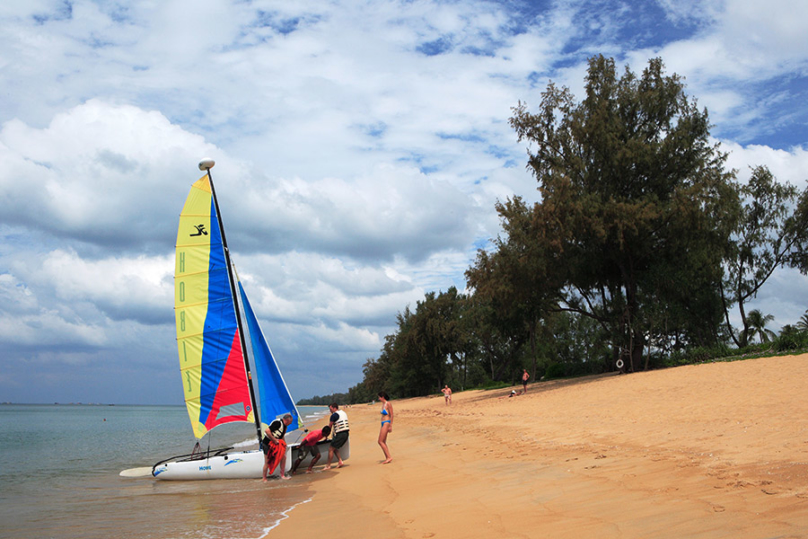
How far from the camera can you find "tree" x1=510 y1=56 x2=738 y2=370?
87.5ft

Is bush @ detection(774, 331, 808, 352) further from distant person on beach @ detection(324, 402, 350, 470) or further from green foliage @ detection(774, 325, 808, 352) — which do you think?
distant person on beach @ detection(324, 402, 350, 470)

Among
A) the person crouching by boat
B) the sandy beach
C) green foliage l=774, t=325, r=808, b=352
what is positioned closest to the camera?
the sandy beach

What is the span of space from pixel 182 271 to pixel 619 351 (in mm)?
24515

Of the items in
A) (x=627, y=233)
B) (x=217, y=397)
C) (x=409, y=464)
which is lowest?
(x=409, y=464)

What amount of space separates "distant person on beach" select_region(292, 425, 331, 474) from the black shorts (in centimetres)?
31

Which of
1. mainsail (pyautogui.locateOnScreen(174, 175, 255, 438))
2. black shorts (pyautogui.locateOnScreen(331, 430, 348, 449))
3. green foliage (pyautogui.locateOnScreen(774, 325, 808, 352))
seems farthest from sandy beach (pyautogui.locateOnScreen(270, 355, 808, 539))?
green foliage (pyautogui.locateOnScreen(774, 325, 808, 352))

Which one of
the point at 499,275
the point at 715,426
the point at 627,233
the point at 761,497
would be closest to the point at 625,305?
the point at 627,233

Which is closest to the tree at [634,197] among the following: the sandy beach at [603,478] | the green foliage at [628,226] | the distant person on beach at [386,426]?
the green foliage at [628,226]

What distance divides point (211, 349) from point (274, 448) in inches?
126

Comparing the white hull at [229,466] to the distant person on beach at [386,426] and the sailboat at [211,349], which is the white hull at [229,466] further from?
the distant person on beach at [386,426]

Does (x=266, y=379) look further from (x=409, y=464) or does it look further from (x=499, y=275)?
(x=499, y=275)

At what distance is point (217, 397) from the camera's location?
46.0 ft

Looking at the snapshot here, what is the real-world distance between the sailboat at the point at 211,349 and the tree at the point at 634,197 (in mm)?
17233

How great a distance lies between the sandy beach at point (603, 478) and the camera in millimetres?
5414
